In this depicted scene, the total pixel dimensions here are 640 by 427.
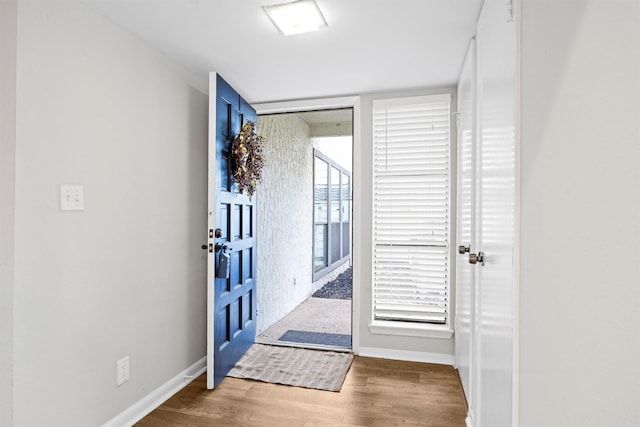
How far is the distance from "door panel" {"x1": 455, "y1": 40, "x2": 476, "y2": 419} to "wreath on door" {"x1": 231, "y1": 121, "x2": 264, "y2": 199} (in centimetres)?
157

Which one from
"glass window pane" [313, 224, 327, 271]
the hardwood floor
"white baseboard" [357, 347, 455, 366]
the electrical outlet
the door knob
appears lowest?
the hardwood floor

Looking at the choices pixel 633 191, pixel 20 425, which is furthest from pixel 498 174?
pixel 20 425

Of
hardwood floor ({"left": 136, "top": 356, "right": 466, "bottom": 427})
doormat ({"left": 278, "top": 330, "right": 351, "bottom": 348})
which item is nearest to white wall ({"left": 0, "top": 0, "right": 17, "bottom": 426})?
hardwood floor ({"left": 136, "top": 356, "right": 466, "bottom": 427})

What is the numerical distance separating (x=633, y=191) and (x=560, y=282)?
1.03 feet

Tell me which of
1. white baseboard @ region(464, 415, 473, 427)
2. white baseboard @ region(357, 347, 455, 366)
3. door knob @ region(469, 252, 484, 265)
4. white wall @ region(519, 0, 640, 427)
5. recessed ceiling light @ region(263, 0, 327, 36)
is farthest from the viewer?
white baseboard @ region(357, 347, 455, 366)

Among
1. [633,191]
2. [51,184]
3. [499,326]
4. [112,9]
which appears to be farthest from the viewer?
[112,9]

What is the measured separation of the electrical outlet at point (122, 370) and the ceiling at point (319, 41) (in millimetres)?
1882

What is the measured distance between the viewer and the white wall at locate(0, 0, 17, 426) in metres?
1.45

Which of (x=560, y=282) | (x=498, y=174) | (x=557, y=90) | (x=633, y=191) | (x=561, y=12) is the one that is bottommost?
(x=560, y=282)

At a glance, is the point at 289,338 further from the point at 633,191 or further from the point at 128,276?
the point at 633,191

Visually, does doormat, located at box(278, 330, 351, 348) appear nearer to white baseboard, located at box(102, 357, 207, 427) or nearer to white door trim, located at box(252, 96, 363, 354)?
white door trim, located at box(252, 96, 363, 354)

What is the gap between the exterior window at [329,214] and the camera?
19.2 feet

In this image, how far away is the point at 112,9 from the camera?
6.08 feet

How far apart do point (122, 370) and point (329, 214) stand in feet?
15.5
